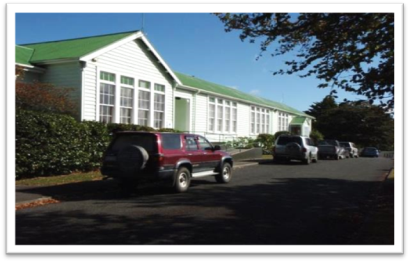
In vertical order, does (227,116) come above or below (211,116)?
above

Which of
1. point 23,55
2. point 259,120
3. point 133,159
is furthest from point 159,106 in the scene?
point 259,120

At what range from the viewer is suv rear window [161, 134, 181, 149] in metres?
11.5

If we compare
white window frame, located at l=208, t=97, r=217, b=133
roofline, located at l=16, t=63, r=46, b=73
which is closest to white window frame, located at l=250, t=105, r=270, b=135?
white window frame, located at l=208, t=97, r=217, b=133

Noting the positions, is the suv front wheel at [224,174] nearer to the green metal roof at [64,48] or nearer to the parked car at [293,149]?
the green metal roof at [64,48]

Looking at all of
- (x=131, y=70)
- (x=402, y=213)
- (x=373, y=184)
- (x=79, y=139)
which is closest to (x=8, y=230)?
(x=402, y=213)

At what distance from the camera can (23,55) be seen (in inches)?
766

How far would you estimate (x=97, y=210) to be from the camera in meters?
9.12

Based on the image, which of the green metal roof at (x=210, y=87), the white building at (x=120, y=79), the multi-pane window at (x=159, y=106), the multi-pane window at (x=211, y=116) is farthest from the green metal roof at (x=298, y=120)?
the multi-pane window at (x=159, y=106)

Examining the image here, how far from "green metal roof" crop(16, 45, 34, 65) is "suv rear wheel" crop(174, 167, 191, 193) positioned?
992 centimetres

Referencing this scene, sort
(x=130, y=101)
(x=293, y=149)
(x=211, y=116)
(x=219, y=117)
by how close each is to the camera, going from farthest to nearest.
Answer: (x=219, y=117) → (x=211, y=116) → (x=293, y=149) → (x=130, y=101)

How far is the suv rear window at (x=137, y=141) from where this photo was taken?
37.1 ft

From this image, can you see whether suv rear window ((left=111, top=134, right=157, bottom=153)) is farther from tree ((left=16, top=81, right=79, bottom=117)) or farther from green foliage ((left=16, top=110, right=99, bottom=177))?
tree ((left=16, top=81, right=79, bottom=117))

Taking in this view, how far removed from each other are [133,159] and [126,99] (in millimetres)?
9896

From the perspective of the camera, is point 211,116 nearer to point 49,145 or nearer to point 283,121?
point 49,145
